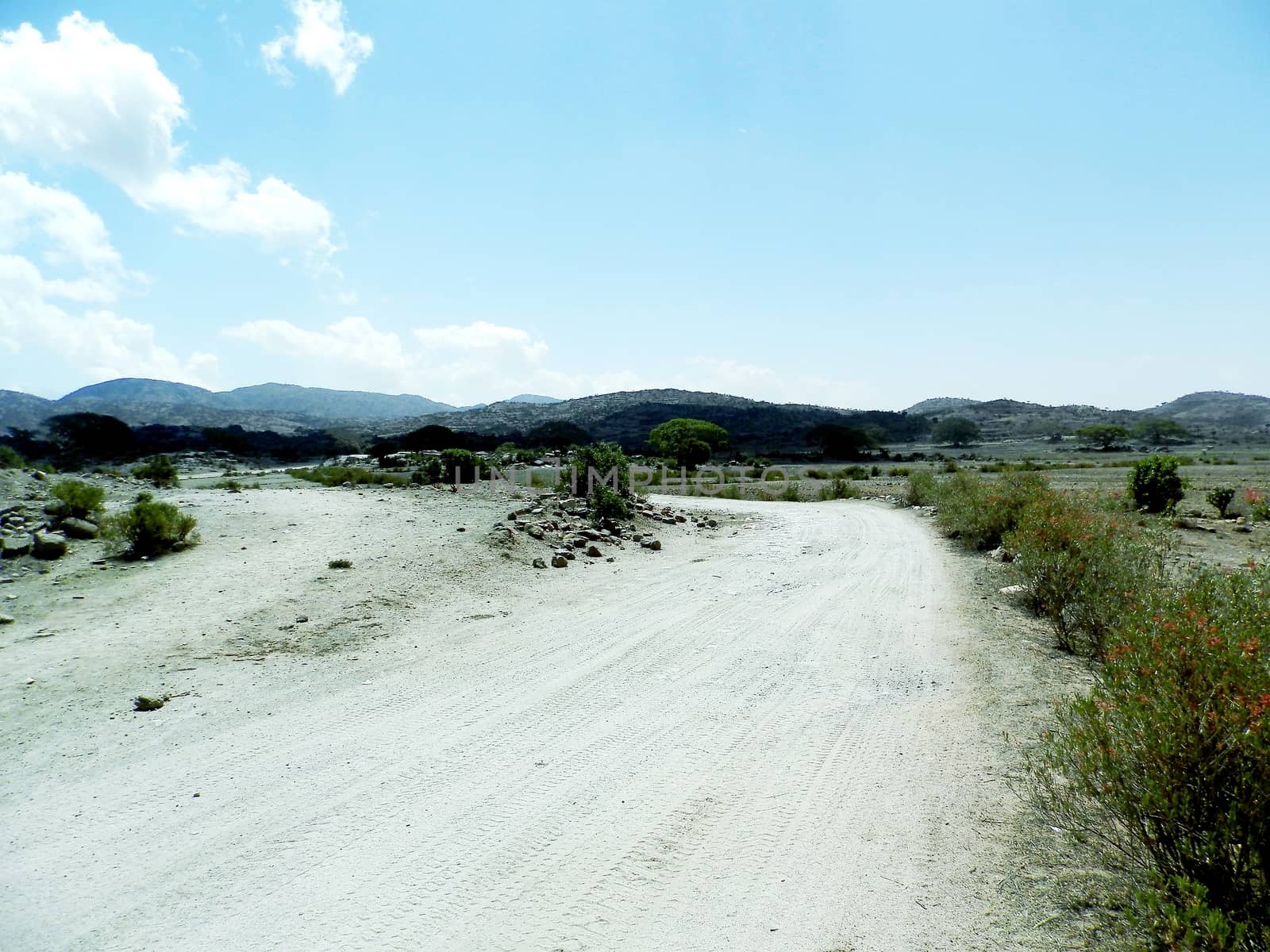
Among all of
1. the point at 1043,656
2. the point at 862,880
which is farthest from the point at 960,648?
the point at 862,880

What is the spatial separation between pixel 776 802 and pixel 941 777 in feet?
4.27

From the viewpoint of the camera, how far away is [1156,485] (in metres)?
21.2

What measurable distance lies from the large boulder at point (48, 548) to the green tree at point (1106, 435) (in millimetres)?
87707

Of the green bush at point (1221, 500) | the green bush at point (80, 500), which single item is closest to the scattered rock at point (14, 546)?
the green bush at point (80, 500)

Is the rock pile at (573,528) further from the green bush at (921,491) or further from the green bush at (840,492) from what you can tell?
the green bush at (840,492)

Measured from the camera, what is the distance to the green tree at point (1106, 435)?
7662 centimetres

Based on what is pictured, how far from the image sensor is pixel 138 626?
27.7ft

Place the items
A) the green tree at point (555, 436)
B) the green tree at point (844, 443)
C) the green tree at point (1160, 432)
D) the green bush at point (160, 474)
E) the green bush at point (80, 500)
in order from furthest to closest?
the green tree at point (1160, 432) < the green tree at point (555, 436) < the green tree at point (844, 443) < the green bush at point (160, 474) < the green bush at point (80, 500)

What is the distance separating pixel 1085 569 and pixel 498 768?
23.7 ft

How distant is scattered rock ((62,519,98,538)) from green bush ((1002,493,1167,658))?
50.5 feet

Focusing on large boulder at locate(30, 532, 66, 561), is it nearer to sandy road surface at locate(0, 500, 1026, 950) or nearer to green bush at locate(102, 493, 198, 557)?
green bush at locate(102, 493, 198, 557)

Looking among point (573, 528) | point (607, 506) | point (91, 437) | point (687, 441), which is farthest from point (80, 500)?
point (687, 441)

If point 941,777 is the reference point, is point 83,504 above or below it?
above

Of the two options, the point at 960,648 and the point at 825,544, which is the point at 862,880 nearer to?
the point at 960,648
